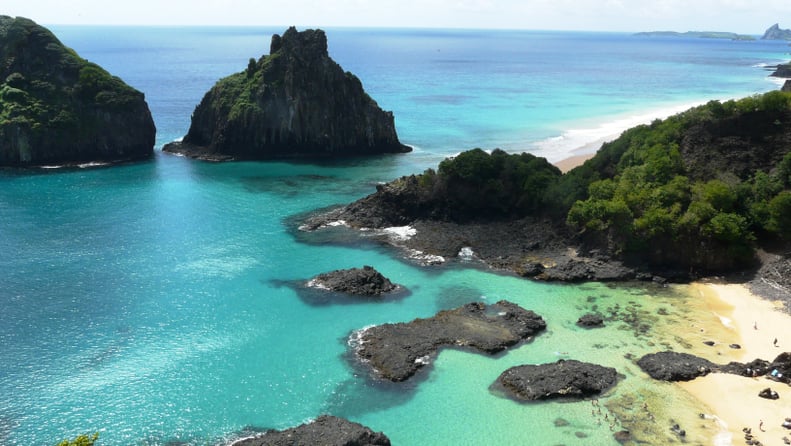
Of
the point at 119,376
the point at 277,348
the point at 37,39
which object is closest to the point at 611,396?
the point at 277,348

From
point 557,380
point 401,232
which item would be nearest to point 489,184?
point 401,232

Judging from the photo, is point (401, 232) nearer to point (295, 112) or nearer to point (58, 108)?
point (295, 112)

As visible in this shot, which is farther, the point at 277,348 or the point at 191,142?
the point at 191,142

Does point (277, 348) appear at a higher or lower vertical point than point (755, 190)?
lower

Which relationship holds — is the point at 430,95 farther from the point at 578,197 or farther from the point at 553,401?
the point at 553,401

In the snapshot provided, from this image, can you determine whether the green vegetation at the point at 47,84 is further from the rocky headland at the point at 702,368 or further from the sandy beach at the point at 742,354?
the sandy beach at the point at 742,354

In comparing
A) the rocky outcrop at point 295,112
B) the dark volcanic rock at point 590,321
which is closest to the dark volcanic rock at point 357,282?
the dark volcanic rock at point 590,321

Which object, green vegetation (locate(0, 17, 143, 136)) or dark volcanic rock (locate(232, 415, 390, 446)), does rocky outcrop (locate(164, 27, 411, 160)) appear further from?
dark volcanic rock (locate(232, 415, 390, 446))
